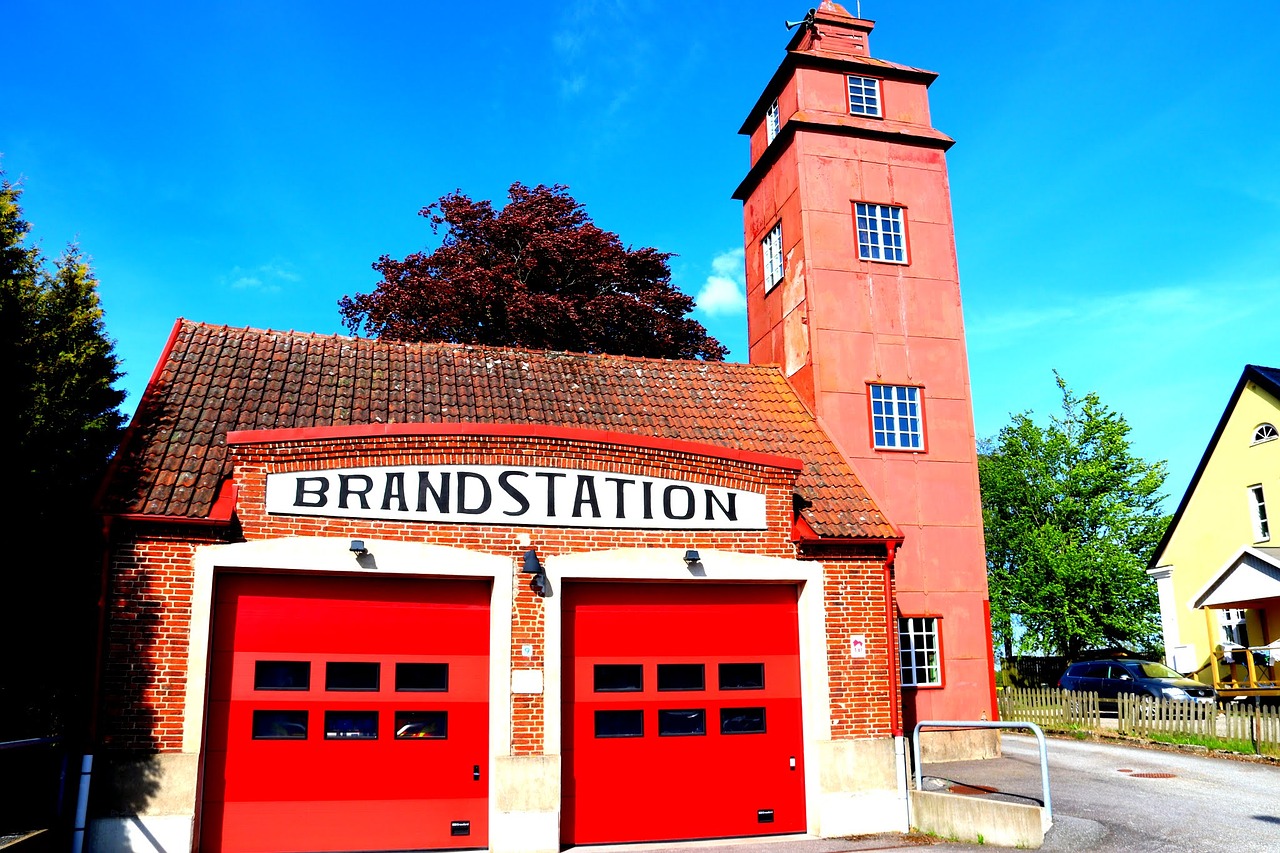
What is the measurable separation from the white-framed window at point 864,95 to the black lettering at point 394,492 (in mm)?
13588

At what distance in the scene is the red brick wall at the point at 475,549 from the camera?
10547 mm

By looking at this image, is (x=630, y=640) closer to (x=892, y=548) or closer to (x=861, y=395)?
(x=892, y=548)

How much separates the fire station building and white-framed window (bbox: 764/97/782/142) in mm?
8646

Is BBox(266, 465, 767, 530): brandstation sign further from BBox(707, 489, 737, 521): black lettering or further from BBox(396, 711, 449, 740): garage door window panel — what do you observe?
BBox(396, 711, 449, 740): garage door window panel

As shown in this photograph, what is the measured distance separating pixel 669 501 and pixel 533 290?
1642cm

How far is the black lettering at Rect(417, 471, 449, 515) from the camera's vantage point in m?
11.8

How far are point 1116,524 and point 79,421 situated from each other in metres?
33.6

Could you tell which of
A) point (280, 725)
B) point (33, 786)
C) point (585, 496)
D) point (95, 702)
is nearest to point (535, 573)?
point (585, 496)

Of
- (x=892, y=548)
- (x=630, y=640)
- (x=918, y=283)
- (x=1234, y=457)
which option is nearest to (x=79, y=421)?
(x=630, y=640)

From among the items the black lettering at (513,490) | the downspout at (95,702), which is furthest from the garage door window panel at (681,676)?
the downspout at (95,702)

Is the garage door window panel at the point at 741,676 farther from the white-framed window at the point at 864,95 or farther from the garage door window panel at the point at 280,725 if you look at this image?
the white-framed window at the point at 864,95

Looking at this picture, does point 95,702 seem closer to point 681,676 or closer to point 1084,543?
point 681,676

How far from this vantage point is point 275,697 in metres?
11.2

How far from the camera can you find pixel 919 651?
17.7m
